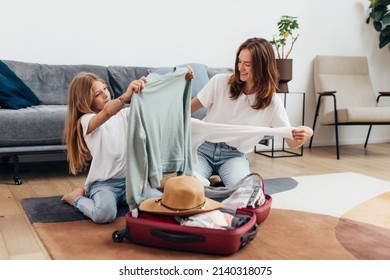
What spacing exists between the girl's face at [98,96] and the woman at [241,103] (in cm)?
51

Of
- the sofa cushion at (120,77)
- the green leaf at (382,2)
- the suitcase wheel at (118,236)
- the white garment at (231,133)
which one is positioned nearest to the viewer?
the suitcase wheel at (118,236)

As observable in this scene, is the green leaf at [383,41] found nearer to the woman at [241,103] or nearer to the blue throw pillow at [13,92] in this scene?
the woman at [241,103]

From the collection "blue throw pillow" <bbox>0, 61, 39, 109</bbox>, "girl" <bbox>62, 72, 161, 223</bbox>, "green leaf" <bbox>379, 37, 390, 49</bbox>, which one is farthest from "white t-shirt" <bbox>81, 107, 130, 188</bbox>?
"green leaf" <bbox>379, 37, 390, 49</bbox>

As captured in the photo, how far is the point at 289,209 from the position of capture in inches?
97.2

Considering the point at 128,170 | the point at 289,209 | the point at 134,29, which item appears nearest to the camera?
the point at 128,170

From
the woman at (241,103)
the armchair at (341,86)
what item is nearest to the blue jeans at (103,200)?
the woman at (241,103)

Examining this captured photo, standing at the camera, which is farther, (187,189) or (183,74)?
(183,74)

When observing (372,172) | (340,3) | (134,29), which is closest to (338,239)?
(372,172)

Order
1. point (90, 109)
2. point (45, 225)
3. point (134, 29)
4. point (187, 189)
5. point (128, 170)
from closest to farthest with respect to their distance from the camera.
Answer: point (187, 189) < point (128, 170) < point (45, 225) < point (90, 109) < point (134, 29)

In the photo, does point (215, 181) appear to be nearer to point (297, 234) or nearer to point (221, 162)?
point (221, 162)

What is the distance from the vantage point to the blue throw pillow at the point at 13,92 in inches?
121

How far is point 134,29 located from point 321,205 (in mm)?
2287

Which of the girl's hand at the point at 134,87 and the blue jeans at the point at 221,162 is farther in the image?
the blue jeans at the point at 221,162

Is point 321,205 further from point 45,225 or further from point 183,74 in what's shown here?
point 45,225
